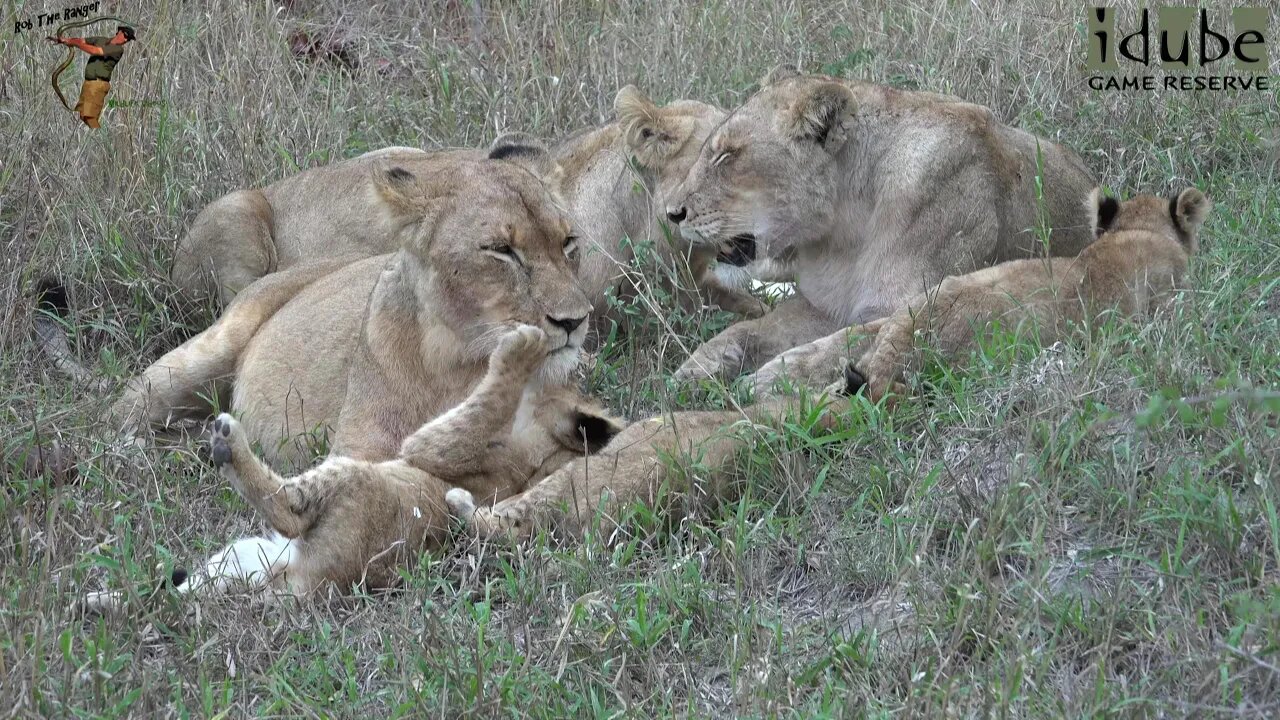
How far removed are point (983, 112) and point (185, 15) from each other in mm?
4580

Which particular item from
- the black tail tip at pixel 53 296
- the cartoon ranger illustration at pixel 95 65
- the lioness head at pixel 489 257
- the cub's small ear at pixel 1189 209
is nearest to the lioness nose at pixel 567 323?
the lioness head at pixel 489 257

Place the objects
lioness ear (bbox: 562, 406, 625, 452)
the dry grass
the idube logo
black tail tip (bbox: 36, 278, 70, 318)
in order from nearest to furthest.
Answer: the dry grass, lioness ear (bbox: 562, 406, 625, 452), black tail tip (bbox: 36, 278, 70, 318), the idube logo

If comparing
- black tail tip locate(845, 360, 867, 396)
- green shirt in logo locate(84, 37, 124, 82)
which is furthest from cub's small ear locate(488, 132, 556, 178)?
green shirt in logo locate(84, 37, 124, 82)

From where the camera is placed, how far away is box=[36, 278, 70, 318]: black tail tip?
231 inches

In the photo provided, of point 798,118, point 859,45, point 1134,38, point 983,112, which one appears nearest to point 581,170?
point 798,118

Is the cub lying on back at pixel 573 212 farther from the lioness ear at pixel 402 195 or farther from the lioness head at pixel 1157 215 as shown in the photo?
the lioness head at pixel 1157 215

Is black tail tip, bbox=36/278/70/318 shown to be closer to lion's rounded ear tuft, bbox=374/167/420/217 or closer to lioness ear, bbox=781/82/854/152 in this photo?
lion's rounded ear tuft, bbox=374/167/420/217

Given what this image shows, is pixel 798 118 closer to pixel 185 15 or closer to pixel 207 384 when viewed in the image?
pixel 207 384

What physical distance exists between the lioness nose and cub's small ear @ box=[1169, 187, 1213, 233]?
2016 millimetres

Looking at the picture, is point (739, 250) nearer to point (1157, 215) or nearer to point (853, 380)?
point (853, 380)

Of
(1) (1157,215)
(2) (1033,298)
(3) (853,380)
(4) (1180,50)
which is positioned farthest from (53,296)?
(4) (1180,50)

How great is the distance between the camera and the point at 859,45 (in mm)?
7660

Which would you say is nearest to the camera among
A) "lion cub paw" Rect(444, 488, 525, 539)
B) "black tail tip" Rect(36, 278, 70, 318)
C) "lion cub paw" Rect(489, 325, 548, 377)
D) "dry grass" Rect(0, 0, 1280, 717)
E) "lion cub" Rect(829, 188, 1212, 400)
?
"dry grass" Rect(0, 0, 1280, 717)

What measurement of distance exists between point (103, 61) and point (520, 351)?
3.87 m
